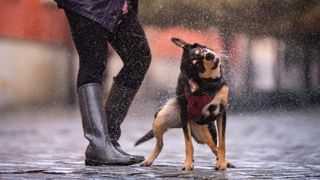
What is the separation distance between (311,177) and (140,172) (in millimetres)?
777

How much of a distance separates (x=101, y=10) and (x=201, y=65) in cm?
56

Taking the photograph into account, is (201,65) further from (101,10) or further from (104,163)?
(104,163)

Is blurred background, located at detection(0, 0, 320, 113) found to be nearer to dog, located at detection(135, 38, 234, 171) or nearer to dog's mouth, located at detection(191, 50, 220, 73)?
dog, located at detection(135, 38, 234, 171)

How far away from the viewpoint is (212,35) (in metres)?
4.41

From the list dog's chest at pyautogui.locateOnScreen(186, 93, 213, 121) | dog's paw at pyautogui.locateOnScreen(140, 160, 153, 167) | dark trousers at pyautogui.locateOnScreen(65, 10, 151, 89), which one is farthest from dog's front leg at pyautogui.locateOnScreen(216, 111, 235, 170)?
dark trousers at pyautogui.locateOnScreen(65, 10, 151, 89)

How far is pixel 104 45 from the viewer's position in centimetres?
418

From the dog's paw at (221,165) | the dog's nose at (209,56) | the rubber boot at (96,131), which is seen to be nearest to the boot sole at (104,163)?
the rubber boot at (96,131)

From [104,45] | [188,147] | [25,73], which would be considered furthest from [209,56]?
[25,73]

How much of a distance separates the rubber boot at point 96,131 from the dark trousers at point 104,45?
6cm

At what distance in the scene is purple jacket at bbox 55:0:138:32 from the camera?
13.3 ft

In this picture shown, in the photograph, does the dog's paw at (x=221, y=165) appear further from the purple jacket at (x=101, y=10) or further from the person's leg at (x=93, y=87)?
the purple jacket at (x=101, y=10)

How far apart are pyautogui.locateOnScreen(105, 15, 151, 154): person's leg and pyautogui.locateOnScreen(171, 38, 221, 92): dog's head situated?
327 millimetres

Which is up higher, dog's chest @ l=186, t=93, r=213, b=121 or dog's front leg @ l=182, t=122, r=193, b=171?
dog's chest @ l=186, t=93, r=213, b=121

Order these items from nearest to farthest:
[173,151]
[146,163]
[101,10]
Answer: [101,10] → [146,163] → [173,151]
